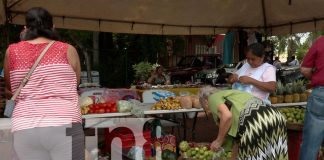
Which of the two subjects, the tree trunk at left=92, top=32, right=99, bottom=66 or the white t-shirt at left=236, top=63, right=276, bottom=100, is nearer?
the white t-shirt at left=236, top=63, right=276, bottom=100

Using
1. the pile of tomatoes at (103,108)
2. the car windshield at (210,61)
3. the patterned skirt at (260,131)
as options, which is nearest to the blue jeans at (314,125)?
the patterned skirt at (260,131)

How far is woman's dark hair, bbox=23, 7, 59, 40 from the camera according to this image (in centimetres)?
268

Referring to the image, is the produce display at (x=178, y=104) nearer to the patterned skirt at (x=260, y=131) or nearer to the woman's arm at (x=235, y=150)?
the woman's arm at (x=235, y=150)

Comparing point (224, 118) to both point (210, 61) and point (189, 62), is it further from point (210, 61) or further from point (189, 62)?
point (189, 62)

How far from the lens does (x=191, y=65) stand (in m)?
20.4

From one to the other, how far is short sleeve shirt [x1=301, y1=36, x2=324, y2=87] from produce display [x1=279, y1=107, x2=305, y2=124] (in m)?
1.27

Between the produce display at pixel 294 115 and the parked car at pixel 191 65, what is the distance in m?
12.9

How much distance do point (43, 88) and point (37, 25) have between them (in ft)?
1.35

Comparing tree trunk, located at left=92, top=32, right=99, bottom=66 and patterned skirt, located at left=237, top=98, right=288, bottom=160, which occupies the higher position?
tree trunk, located at left=92, top=32, right=99, bottom=66

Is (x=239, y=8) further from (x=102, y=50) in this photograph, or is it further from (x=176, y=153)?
Answer: (x=102, y=50)

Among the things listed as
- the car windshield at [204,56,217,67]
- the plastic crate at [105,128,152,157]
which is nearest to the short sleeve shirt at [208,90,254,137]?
the plastic crate at [105,128,152,157]

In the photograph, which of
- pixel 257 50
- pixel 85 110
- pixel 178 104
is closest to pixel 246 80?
pixel 257 50

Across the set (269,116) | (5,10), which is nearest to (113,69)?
(5,10)

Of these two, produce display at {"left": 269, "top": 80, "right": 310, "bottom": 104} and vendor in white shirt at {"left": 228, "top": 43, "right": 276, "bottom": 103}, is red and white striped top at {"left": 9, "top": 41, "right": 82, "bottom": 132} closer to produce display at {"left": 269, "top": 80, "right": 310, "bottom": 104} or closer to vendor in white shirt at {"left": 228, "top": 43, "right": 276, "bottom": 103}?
vendor in white shirt at {"left": 228, "top": 43, "right": 276, "bottom": 103}
